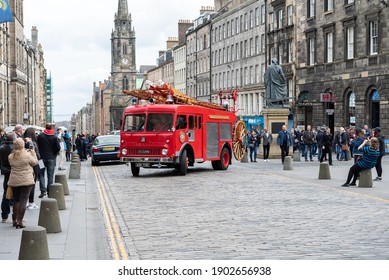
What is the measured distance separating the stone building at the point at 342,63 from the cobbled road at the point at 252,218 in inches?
785

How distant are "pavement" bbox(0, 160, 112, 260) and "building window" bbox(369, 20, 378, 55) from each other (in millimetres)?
28096

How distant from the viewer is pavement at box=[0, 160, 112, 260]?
32.9ft

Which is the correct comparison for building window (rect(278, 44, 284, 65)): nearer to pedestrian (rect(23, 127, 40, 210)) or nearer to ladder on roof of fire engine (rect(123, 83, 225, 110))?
ladder on roof of fire engine (rect(123, 83, 225, 110))

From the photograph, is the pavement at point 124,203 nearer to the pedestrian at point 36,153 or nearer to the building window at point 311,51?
the pedestrian at point 36,153

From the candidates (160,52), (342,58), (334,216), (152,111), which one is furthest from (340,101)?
(160,52)

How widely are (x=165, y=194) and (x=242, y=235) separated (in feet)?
24.6

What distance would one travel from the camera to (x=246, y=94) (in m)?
74.9

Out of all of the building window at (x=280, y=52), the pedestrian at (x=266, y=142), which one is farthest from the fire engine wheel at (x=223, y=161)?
the building window at (x=280, y=52)

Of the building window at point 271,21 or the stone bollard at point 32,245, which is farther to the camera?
the building window at point 271,21

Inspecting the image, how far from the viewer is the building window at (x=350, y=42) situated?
4531cm

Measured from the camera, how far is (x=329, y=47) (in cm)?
4891

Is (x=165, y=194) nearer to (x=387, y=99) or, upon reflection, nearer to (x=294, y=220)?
(x=294, y=220)

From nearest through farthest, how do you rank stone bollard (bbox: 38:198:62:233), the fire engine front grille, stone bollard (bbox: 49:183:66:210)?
stone bollard (bbox: 38:198:62:233) → stone bollard (bbox: 49:183:66:210) → the fire engine front grille

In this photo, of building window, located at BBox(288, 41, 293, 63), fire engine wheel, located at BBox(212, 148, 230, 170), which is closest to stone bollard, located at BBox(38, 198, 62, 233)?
fire engine wheel, located at BBox(212, 148, 230, 170)
